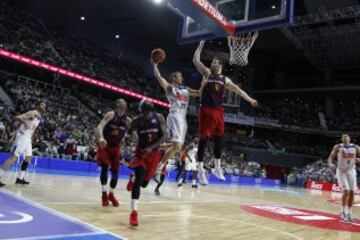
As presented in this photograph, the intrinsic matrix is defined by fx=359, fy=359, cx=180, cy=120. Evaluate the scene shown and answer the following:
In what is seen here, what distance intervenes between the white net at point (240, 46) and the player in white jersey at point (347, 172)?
11.9 ft

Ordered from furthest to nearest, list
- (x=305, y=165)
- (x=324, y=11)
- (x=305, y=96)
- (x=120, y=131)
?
(x=305, y=96) < (x=305, y=165) < (x=324, y=11) < (x=120, y=131)

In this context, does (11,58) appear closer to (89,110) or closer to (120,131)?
(89,110)

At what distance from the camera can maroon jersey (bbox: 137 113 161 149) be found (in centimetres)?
583

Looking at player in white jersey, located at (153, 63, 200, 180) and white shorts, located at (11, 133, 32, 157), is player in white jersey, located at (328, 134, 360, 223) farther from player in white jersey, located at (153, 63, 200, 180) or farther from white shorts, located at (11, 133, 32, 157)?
white shorts, located at (11, 133, 32, 157)

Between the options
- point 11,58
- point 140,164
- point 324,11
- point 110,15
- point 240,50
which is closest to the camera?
point 140,164

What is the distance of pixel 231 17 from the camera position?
29.6 feet

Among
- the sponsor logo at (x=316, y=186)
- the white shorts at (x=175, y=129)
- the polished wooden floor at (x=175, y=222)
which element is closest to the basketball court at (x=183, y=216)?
the polished wooden floor at (x=175, y=222)

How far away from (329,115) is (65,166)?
29950mm

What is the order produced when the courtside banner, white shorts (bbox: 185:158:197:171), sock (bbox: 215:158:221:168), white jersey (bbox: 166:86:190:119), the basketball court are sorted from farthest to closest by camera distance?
the courtside banner → white shorts (bbox: 185:158:197:171) → sock (bbox: 215:158:221:168) → white jersey (bbox: 166:86:190:119) → the basketball court

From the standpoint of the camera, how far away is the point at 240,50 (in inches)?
417

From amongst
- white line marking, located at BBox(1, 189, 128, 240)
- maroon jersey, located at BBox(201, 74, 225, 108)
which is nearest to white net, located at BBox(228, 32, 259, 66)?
maroon jersey, located at BBox(201, 74, 225, 108)

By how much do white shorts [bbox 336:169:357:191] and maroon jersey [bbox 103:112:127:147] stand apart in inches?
219

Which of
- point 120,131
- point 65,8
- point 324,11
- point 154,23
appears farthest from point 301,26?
point 120,131

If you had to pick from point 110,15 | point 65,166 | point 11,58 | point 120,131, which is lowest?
point 65,166
